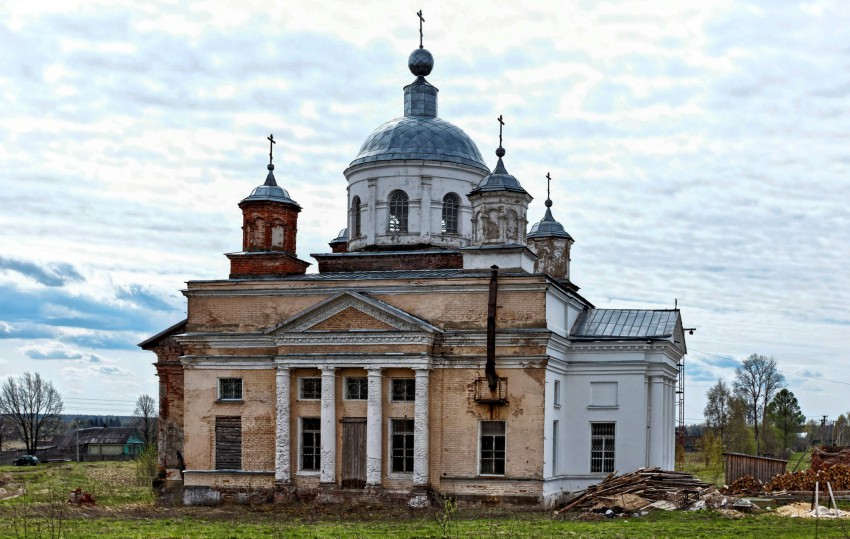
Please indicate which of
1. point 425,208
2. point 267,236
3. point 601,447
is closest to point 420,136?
point 425,208

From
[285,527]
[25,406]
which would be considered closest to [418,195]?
[285,527]

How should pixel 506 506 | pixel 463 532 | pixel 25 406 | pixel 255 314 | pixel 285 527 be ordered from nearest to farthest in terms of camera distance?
pixel 463 532
pixel 285 527
pixel 506 506
pixel 255 314
pixel 25 406

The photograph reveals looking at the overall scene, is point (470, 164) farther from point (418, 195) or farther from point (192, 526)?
point (192, 526)

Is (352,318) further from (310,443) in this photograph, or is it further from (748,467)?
(748,467)

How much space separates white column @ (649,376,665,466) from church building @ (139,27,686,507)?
0.17ft

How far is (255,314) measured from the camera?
90.1ft

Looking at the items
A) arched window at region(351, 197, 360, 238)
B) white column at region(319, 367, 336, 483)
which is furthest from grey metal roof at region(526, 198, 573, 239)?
white column at region(319, 367, 336, 483)

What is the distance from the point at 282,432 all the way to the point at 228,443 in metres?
1.87

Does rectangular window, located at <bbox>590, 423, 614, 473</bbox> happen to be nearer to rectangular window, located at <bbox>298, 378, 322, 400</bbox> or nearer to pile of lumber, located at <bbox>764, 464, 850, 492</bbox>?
pile of lumber, located at <bbox>764, 464, 850, 492</bbox>

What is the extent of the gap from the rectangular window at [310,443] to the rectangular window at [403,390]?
2.12m

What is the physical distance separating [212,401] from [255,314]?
2533mm

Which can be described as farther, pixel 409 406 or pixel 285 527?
pixel 409 406

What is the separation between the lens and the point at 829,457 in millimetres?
31656

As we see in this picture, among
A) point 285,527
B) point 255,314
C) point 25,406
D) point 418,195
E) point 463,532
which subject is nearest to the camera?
point 463,532
